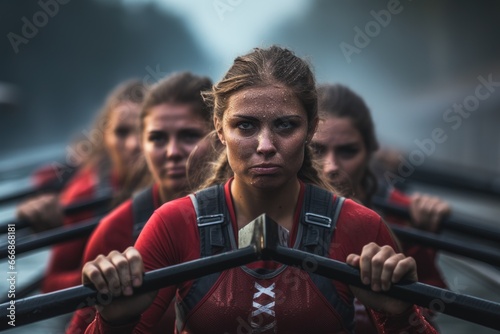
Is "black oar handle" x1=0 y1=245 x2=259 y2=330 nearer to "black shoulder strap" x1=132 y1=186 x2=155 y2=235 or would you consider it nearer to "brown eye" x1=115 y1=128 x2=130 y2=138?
"black shoulder strap" x1=132 y1=186 x2=155 y2=235

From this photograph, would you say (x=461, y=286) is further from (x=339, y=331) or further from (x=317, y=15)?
(x=317, y=15)

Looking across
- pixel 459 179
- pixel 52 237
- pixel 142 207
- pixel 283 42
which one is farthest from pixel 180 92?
pixel 283 42

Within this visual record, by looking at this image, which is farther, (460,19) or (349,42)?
(349,42)

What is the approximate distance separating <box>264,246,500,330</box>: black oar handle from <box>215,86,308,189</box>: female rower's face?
0.88 feet

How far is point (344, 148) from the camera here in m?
3.47

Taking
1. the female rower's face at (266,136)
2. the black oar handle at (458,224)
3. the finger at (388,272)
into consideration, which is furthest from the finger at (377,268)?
the black oar handle at (458,224)

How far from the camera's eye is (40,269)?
5.73 meters

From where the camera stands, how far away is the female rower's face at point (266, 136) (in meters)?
2.32

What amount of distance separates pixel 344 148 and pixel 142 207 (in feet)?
2.69

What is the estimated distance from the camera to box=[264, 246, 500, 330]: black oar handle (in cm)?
208

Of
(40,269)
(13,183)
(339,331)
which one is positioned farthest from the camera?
(13,183)

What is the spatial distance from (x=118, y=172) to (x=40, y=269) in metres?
1.37

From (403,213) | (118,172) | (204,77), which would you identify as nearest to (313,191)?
(204,77)

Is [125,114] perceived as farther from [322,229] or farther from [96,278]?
[96,278]
